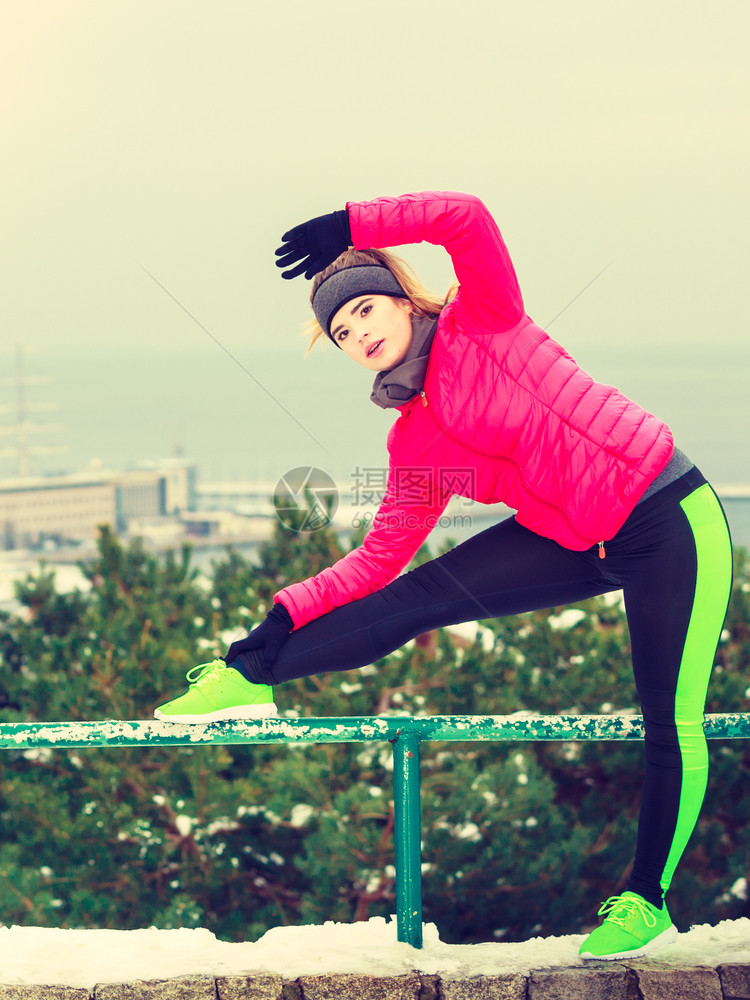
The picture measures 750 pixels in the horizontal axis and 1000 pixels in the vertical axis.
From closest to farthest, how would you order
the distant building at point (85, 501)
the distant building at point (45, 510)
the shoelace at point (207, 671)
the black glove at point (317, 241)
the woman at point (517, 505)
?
the black glove at point (317, 241)
the woman at point (517, 505)
the shoelace at point (207, 671)
the distant building at point (85, 501)
the distant building at point (45, 510)

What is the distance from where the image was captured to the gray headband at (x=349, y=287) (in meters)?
1.79

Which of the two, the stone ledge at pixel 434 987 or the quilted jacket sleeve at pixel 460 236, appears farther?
the stone ledge at pixel 434 987

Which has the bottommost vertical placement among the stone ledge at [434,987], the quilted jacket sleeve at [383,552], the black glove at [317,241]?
the stone ledge at [434,987]

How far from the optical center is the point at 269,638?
1.90m

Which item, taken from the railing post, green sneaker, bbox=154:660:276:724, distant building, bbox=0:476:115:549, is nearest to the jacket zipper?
the railing post

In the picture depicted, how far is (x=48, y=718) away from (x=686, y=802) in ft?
12.0

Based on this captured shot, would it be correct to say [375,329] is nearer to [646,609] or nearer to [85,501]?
[646,609]

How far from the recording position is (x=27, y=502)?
52.1 meters

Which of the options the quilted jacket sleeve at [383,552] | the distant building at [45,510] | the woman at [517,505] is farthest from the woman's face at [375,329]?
Answer: the distant building at [45,510]

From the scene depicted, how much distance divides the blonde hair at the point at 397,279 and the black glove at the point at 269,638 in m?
0.52

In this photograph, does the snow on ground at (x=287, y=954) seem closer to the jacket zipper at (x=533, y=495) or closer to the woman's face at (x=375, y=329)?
the jacket zipper at (x=533, y=495)

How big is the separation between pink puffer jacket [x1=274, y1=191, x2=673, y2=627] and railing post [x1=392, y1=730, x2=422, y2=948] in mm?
485

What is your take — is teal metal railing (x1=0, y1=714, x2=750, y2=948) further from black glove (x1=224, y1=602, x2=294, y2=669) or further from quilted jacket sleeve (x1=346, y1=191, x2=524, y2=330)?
quilted jacket sleeve (x1=346, y1=191, x2=524, y2=330)

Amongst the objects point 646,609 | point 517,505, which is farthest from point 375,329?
point 646,609
